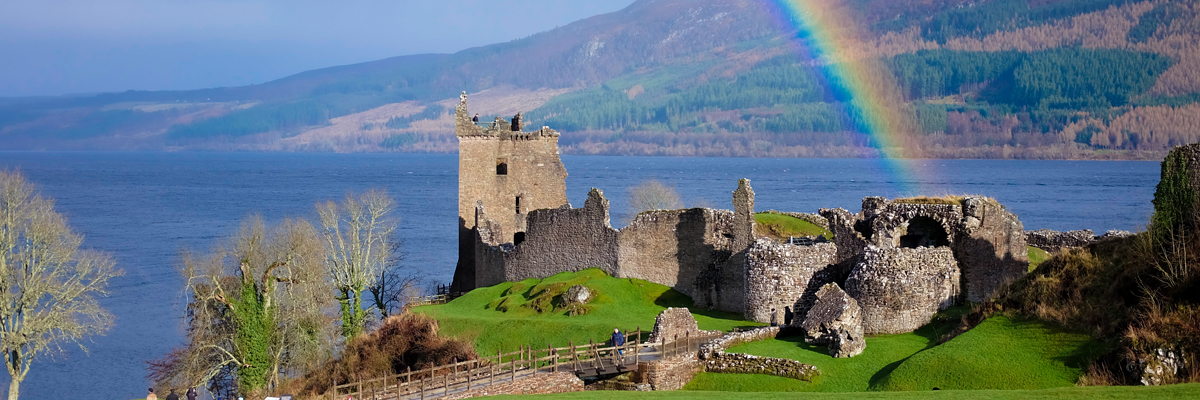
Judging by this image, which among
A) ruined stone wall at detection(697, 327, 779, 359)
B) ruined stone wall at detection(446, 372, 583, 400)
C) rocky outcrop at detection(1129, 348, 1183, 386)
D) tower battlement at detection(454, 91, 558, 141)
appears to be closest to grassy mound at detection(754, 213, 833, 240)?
ruined stone wall at detection(697, 327, 779, 359)

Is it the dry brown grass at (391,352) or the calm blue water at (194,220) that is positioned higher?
the dry brown grass at (391,352)

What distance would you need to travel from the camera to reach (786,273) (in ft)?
122

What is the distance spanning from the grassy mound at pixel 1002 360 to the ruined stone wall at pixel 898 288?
3737mm

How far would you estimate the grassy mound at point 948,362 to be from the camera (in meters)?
27.1

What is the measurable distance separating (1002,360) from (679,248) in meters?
18.2

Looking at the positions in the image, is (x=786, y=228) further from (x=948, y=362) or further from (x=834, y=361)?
(x=948, y=362)

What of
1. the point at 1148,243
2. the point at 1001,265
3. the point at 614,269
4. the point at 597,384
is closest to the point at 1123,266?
the point at 1148,243

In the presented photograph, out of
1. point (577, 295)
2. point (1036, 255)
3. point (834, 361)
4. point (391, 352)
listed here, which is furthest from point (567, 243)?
point (834, 361)

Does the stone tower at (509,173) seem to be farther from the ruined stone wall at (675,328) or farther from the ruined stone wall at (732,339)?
the ruined stone wall at (732,339)

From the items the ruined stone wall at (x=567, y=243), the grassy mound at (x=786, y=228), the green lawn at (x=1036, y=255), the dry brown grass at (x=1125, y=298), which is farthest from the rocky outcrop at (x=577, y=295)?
the dry brown grass at (x=1125, y=298)

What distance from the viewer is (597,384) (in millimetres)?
33094

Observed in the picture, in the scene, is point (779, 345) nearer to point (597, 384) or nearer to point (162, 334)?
point (597, 384)

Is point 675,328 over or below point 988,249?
below

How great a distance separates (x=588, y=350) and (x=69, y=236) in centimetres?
2731
